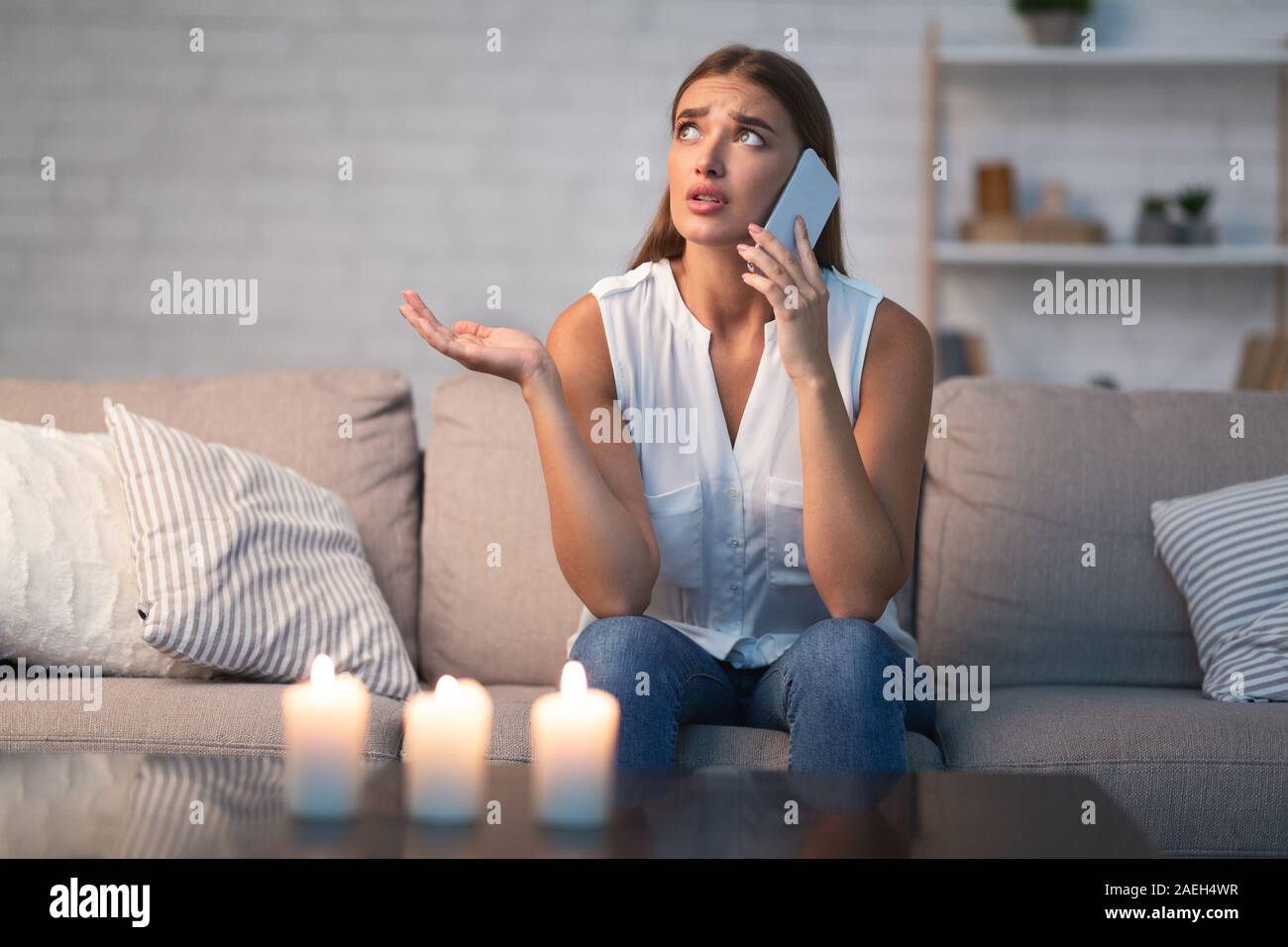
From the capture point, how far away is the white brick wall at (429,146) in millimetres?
3363

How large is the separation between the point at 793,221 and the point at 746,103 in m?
0.16

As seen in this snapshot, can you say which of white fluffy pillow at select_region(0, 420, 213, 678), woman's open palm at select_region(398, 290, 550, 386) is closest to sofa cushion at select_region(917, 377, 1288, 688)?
woman's open palm at select_region(398, 290, 550, 386)

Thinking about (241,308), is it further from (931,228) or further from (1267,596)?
(1267,596)

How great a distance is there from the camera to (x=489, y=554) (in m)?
2.03

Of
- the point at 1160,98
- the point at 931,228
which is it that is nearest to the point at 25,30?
the point at 931,228

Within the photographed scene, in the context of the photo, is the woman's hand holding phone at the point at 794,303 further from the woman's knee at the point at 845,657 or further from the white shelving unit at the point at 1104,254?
the white shelving unit at the point at 1104,254

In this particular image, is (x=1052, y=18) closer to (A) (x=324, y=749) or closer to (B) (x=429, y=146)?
(B) (x=429, y=146)

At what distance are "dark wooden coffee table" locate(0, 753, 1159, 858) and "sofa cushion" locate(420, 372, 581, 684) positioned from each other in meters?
0.84

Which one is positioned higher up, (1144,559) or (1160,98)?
(1160,98)

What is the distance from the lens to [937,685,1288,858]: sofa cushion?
153cm

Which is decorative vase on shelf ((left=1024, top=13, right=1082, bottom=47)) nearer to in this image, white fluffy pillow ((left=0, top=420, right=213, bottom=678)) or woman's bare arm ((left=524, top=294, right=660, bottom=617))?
woman's bare arm ((left=524, top=294, right=660, bottom=617))

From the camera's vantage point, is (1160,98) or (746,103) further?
(1160,98)

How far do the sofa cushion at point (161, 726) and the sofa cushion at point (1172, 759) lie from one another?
0.75 metres

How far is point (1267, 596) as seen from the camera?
5.90 ft
